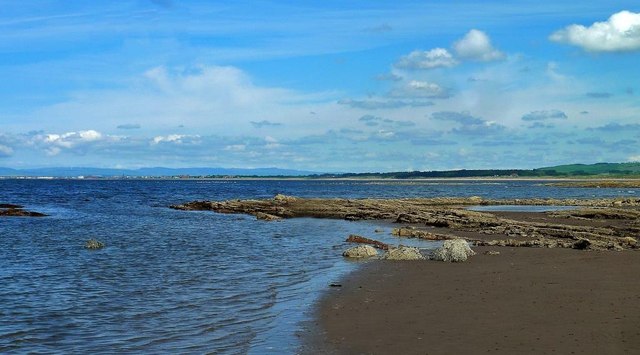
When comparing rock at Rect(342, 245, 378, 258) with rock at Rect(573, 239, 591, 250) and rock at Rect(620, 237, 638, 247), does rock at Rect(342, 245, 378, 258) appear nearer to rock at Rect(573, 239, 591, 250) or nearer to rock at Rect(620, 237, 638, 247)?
rock at Rect(573, 239, 591, 250)

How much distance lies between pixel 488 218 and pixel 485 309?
3046 cm

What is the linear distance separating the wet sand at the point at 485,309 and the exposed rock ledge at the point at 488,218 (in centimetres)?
752

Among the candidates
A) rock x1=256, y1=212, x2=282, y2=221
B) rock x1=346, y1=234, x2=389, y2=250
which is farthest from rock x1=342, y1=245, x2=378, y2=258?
rock x1=256, y1=212, x2=282, y2=221

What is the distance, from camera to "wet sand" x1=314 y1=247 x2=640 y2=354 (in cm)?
1207

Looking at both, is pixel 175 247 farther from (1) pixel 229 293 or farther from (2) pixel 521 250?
(2) pixel 521 250

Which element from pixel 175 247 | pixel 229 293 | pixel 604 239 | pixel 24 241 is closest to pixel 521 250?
pixel 604 239

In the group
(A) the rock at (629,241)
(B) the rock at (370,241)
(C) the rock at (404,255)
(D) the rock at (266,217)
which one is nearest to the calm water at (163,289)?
(B) the rock at (370,241)

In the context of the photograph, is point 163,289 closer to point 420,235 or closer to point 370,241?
point 370,241

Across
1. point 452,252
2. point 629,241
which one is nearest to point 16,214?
point 452,252

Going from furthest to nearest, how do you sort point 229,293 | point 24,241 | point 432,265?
point 24,241
point 432,265
point 229,293

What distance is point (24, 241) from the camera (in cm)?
3512

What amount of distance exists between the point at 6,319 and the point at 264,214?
39931 millimetres

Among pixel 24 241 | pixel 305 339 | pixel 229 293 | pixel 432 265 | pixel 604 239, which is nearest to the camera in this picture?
pixel 305 339

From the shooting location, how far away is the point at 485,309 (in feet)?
50.3
